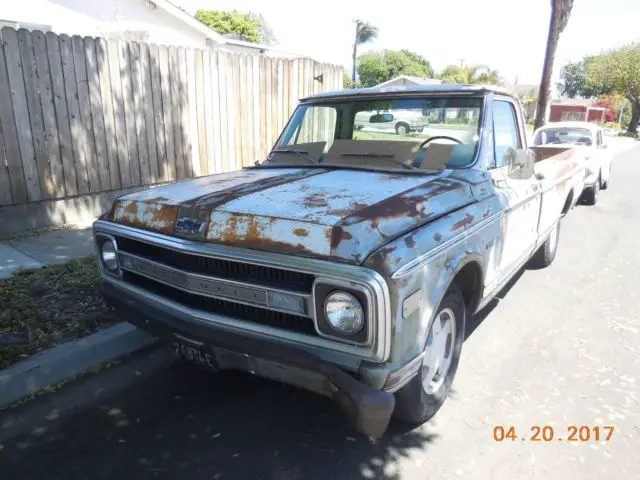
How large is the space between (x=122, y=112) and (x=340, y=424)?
228 inches

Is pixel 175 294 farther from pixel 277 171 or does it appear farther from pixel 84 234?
pixel 84 234

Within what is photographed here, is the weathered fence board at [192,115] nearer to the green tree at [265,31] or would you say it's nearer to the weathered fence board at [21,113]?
the weathered fence board at [21,113]

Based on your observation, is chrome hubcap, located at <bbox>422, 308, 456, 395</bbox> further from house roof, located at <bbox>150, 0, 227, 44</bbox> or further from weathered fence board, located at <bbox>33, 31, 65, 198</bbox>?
house roof, located at <bbox>150, 0, 227, 44</bbox>

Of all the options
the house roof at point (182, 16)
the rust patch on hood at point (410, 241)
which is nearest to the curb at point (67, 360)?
the rust patch on hood at point (410, 241)

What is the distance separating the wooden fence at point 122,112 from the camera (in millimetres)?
6090

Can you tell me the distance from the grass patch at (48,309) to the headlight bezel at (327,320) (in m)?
2.45

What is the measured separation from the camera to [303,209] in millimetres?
2584

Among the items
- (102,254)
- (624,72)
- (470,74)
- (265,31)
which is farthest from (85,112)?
(265,31)

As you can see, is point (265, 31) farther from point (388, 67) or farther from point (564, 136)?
point (564, 136)

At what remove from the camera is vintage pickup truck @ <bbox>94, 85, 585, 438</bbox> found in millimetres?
2262

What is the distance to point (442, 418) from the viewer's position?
3.13 m

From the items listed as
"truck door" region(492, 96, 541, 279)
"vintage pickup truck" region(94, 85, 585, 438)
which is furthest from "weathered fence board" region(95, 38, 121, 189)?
"truck door" region(492, 96, 541, 279)

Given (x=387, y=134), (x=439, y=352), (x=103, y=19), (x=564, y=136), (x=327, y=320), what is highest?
(x=103, y=19)

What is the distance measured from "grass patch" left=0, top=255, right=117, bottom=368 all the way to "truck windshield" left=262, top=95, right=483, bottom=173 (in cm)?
202
